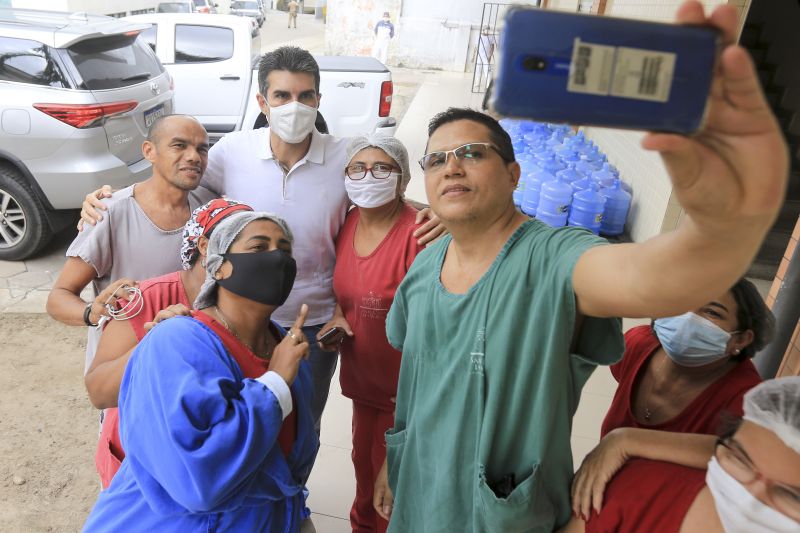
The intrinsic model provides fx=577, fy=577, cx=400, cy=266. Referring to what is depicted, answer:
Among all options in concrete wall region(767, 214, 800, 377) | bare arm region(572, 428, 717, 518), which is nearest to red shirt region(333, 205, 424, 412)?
bare arm region(572, 428, 717, 518)

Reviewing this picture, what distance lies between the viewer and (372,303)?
2461 millimetres

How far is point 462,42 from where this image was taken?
65.6 feet

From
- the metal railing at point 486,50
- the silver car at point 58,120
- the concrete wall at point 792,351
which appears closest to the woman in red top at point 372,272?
the concrete wall at point 792,351

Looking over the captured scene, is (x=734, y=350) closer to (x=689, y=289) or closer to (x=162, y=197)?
(x=689, y=289)

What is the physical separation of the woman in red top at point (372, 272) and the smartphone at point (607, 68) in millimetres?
1710

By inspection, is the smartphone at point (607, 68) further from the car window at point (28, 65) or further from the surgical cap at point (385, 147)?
the car window at point (28, 65)

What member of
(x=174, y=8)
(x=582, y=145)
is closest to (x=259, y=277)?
(x=582, y=145)

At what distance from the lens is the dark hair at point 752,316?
176 centimetres

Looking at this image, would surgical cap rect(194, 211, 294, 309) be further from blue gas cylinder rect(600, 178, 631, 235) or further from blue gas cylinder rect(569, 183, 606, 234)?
blue gas cylinder rect(600, 178, 631, 235)

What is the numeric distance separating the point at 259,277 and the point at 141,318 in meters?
0.48

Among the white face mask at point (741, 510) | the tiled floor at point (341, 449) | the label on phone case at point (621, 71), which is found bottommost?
the tiled floor at point (341, 449)

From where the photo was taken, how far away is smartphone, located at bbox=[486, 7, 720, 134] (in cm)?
71

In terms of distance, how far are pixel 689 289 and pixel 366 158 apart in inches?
69.5

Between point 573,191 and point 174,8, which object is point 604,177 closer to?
point 573,191
